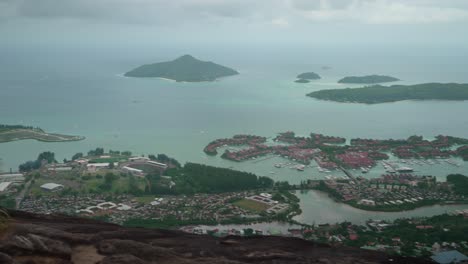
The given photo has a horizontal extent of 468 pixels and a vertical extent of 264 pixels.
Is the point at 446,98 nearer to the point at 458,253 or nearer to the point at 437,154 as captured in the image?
the point at 437,154

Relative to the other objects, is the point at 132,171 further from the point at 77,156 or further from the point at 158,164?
the point at 77,156

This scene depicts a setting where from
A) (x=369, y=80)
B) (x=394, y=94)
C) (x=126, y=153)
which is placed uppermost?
(x=369, y=80)

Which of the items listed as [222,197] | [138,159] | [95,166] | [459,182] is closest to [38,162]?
[95,166]

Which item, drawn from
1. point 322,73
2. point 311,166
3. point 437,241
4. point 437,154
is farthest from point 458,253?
point 322,73

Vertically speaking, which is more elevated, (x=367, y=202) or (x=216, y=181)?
(x=216, y=181)

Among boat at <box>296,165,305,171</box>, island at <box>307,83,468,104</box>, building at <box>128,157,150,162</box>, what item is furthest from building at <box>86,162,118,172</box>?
island at <box>307,83,468,104</box>

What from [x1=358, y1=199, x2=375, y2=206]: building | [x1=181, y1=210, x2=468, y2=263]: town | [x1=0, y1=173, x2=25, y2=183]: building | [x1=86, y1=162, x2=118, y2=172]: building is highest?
[x1=86, y1=162, x2=118, y2=172]: building

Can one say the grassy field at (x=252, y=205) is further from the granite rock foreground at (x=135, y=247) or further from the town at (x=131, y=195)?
the granite rock foreground at (x=135, y=247)

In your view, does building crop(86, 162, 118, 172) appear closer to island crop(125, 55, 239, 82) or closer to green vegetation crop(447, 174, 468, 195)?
green vegetation crop(447, 174, 468, 195)
